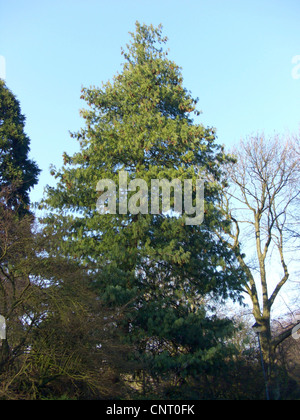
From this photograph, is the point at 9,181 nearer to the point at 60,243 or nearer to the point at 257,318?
the point at 60,243

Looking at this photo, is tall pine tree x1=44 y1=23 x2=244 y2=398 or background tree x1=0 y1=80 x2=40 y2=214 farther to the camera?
background tree x1=0 y1=80 x2=40 y2=214

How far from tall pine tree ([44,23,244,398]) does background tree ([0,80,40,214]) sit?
3407mm

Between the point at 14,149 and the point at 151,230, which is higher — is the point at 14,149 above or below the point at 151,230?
above

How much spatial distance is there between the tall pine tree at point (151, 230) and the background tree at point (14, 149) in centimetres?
341

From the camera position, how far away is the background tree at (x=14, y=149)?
66.4ft

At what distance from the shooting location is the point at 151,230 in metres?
16.7

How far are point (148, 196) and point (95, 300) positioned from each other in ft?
17.3

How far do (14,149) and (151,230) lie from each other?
939cm

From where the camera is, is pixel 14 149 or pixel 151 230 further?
pixel 14 149

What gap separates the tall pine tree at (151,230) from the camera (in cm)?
1477

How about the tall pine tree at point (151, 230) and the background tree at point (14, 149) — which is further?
the background tree at point (14, 149)

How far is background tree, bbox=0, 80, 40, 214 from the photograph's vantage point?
66.4ft
